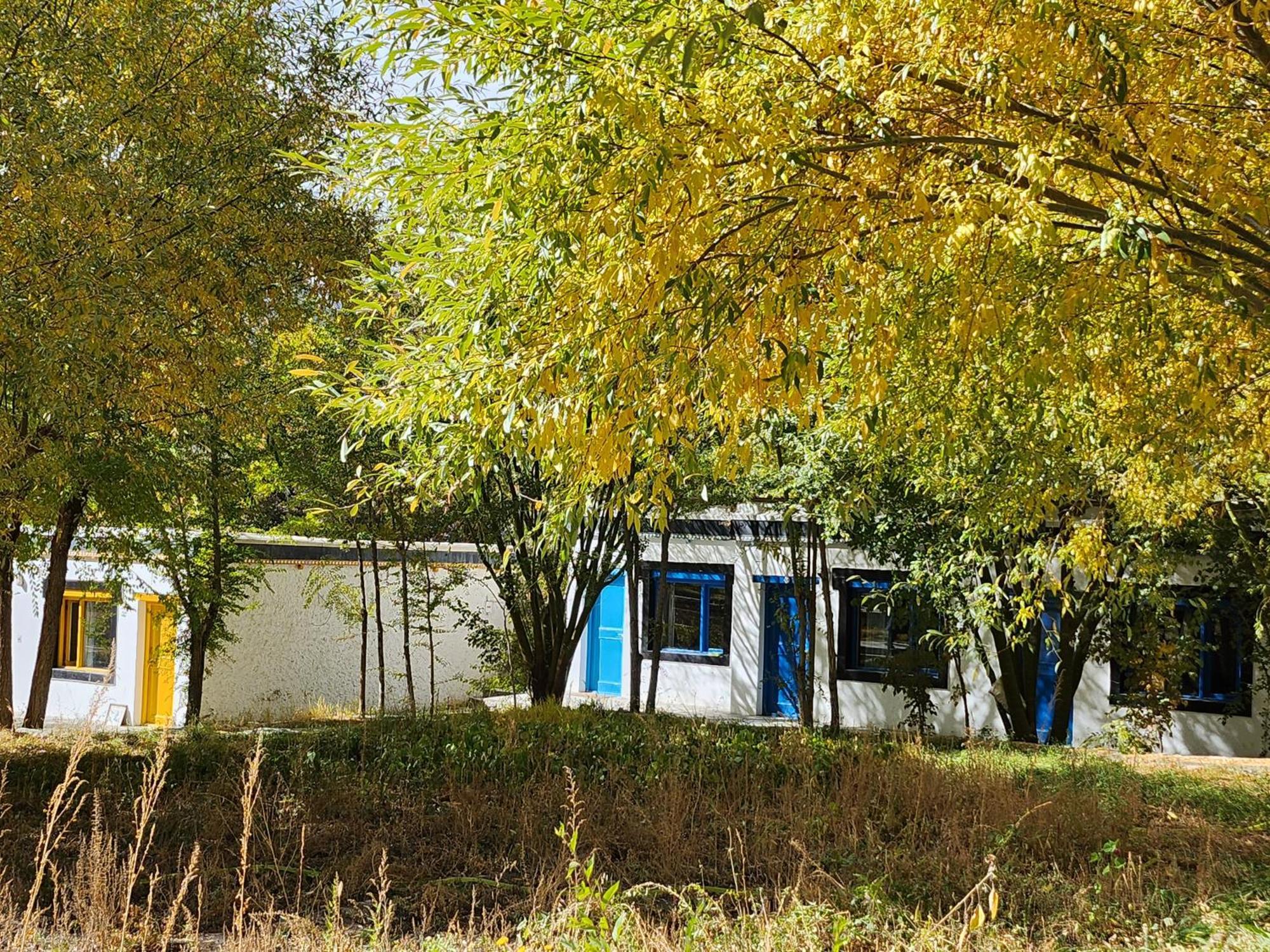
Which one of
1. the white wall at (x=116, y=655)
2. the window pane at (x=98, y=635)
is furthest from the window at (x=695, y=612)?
the window pane at (x=98, y=635)

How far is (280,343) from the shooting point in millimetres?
12828

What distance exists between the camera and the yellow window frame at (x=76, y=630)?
23672 millimetres

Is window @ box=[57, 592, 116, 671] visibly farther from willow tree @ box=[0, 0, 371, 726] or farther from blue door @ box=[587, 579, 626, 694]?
willow tree @ box=[0, 0, 371, 726]

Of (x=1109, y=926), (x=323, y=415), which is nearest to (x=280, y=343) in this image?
(x=323, y=415)

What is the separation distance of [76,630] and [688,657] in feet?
40.8

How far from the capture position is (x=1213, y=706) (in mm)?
17031

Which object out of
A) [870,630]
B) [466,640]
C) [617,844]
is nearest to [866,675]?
[870,630]

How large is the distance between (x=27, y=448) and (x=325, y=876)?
6824mm

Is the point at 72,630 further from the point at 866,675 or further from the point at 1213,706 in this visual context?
the point at 1213,706

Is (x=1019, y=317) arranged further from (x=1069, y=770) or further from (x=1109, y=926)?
(x=1069, y=770)

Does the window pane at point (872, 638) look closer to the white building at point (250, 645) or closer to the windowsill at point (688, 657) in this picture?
the windowsill at point (688, 657)

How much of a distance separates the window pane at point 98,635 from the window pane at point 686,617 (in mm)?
10828

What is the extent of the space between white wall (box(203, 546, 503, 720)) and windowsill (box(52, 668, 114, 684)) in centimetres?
327

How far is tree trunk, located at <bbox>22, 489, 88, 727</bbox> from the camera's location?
582 inches
